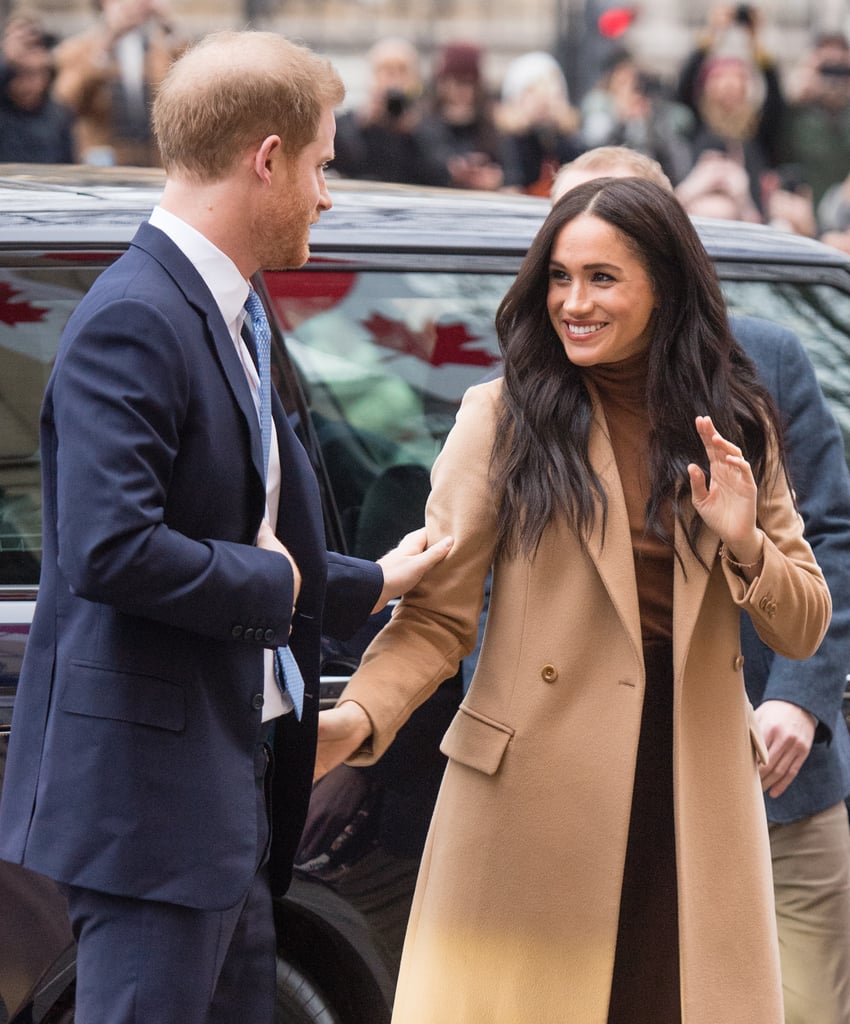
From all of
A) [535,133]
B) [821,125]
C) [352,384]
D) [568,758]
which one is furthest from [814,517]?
[821,125]

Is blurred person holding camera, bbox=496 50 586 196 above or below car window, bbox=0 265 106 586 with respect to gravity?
above

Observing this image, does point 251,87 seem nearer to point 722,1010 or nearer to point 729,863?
point 729,863

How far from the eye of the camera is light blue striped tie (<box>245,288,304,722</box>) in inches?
87.7

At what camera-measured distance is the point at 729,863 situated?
2492mm

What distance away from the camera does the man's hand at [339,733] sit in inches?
94.7

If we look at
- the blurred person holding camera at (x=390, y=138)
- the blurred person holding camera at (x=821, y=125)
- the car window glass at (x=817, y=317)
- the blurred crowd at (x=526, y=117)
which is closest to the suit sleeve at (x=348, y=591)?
the car window glass at (x=817, y=317)

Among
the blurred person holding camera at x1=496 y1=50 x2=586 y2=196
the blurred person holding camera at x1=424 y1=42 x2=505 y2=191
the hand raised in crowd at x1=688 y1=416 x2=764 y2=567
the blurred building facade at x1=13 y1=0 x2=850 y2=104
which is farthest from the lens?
the blurred building facade at x1=13 y1=0 x2=850 y2=104

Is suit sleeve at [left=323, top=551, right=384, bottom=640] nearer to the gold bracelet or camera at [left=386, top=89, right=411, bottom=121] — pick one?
the gold bracelet

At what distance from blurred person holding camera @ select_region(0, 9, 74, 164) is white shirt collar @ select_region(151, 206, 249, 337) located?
5.15 m

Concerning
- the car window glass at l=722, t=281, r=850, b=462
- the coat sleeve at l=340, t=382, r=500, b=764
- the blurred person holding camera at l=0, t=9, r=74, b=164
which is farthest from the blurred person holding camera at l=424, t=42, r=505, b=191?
the coat sleeve at l=340, t=382, r=500, b=764

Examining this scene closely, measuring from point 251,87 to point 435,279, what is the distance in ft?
3.28

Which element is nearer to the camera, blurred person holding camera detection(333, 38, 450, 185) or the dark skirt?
the dark skirt

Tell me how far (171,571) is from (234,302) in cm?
44

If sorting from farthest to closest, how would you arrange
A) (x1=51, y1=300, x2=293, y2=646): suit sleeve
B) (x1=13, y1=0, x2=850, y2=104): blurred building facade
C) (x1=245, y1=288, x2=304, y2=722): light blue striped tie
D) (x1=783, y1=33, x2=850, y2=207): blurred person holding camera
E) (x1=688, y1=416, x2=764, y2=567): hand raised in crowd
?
(x1=13, y1=0, x2=850, y2=104): blurred building facade < (x1=783, y1=33, x2=850, y2=207): blurred person holding camera < (x1=688, y1=416, x2=764, y2=567): hand raised in crowd < (x1=245, y1=288, x2=304, y2=722): light blue striped tie < (x1=51, y1=300, x2=293, y2=646): suit sleeve
